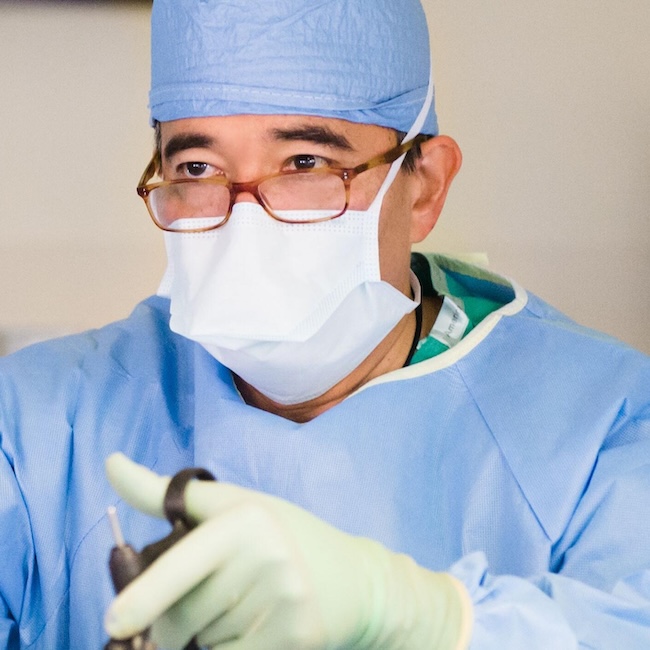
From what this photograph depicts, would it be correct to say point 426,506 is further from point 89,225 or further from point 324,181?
point 89,225

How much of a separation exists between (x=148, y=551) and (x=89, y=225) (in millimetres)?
1102

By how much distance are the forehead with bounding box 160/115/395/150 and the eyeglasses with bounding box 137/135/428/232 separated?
0.12 ft

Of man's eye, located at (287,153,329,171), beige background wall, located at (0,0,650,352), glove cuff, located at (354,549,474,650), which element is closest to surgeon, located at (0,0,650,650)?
man's eye, located at (287,153,329,171)

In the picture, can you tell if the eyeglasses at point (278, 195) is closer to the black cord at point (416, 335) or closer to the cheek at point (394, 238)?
the cheek at point (394, 238)

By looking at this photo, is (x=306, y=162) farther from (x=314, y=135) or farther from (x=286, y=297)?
(x=286, y=297)

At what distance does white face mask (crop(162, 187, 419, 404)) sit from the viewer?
2.98 feet

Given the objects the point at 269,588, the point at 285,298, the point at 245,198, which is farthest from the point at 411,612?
the point at 245,198

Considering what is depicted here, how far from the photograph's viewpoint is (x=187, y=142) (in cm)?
101

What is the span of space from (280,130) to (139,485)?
0.51 metres

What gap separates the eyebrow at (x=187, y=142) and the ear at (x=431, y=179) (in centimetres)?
29

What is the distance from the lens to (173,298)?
3.33 ft

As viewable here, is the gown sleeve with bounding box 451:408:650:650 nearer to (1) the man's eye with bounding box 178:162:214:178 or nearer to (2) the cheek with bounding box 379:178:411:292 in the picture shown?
(2) the cheek with bounding box 379:178:411:292

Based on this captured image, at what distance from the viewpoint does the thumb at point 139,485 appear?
23.8 inches

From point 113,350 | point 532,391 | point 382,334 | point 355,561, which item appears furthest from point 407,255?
point 355,561
